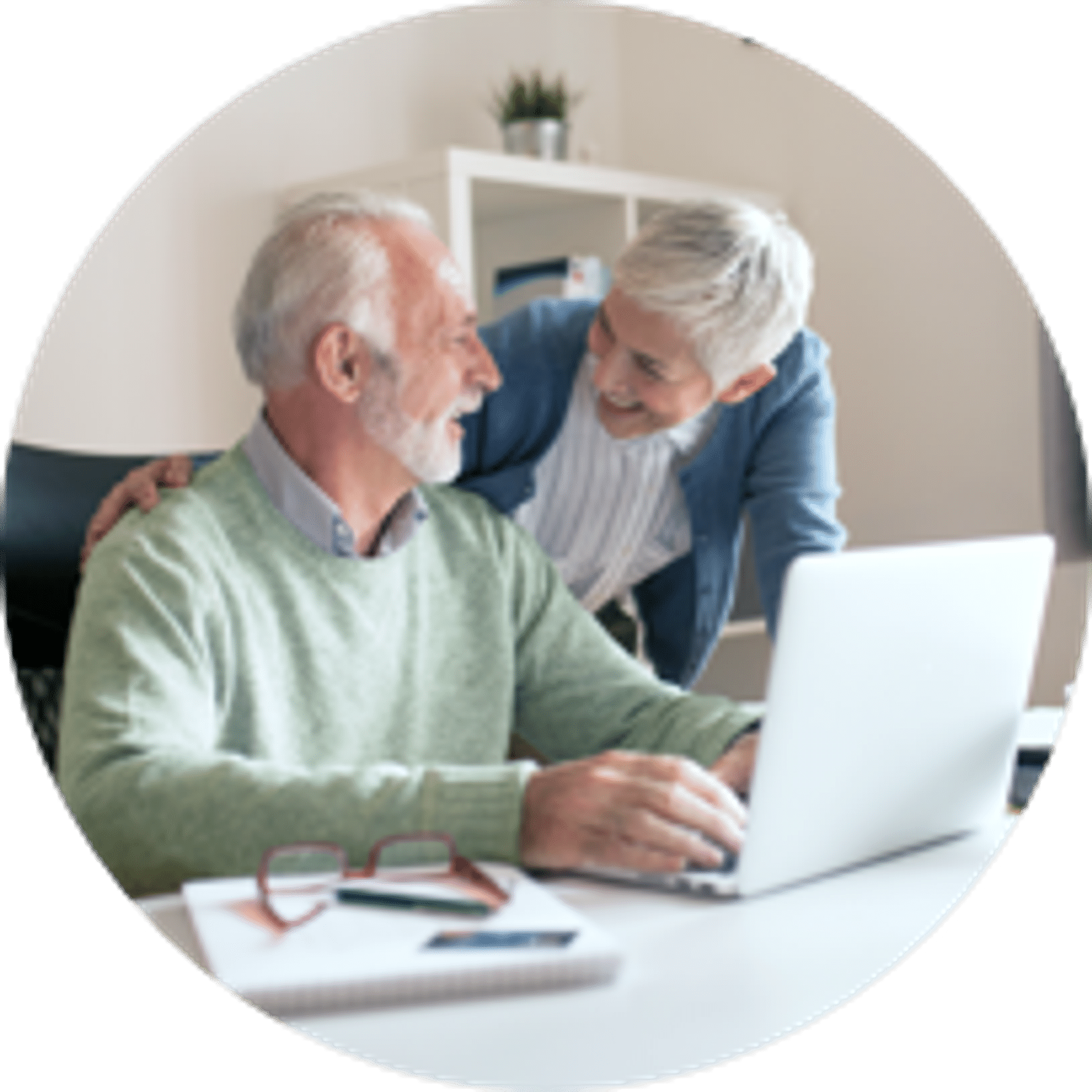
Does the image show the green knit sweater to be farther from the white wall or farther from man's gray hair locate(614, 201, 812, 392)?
man's gray hair locate(614, 201, 812, 392)

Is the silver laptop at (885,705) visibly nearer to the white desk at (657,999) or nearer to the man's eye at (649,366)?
A: the white desk at (657,999)

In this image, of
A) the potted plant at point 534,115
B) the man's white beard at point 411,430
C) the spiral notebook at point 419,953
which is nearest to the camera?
the spiral notebook at point 419,953

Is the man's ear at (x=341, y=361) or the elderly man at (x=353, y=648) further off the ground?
the man's ear at (x=341, y=361)

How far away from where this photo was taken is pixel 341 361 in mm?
1396

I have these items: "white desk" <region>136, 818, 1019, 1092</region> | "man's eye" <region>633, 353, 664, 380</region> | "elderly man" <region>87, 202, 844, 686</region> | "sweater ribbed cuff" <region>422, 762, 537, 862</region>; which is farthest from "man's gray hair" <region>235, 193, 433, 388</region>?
"white desk" <region>136, 818, 1019, 1092</region>

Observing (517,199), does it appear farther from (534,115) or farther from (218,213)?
(218,213)

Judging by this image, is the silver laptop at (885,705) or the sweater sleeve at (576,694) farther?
the sweater sleeve at (576,694)

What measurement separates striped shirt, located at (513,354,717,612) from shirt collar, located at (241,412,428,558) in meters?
0.17

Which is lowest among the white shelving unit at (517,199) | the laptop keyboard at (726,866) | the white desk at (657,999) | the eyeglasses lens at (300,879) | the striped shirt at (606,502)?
the white desk at (657,999)

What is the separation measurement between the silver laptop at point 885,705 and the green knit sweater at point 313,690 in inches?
3.2

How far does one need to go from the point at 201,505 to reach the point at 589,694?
384mm

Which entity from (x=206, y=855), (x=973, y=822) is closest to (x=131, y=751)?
(x=206, y=855)

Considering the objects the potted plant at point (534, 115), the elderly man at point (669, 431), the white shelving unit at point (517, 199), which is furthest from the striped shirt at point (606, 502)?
the potted plant at point (534, 115)

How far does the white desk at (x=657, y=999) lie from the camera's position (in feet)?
4.38
